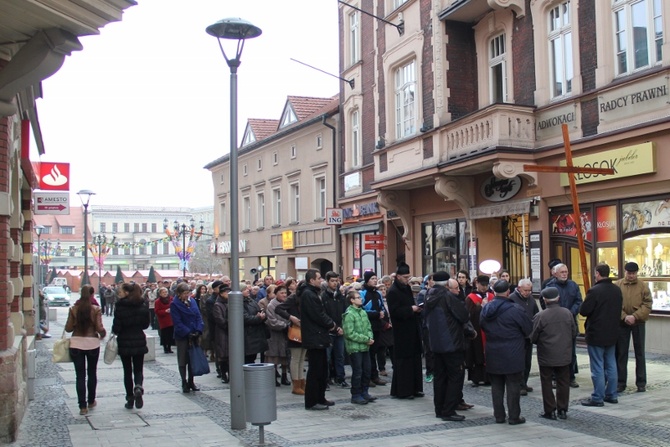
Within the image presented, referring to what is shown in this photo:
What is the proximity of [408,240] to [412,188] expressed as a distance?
5.54 ft

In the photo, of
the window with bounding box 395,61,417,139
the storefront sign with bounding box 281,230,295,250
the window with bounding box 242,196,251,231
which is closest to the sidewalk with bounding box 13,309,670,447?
the window with bounding box 395,61,417,139

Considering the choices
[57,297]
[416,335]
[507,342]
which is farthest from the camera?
[57,297]

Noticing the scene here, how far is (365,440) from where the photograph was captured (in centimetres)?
864

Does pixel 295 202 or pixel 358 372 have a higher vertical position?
pixel 295 202

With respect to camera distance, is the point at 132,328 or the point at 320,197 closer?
the point at 132,328

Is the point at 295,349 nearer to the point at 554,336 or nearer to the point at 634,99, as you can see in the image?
the point at 554,336

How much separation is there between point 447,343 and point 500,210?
9770 mm

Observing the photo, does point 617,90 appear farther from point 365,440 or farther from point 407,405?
point 365,440

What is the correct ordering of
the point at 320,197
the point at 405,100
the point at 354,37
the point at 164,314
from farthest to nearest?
the point at 320,197 < the point at 354,37 < the point at 405,100 < the point at 164,314

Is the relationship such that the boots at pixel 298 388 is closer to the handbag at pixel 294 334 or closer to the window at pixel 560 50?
the handbag at pixel 294 334

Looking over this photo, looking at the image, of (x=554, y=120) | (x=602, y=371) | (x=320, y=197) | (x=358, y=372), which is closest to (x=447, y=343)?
(x=358, y=372)

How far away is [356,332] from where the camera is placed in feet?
35.6

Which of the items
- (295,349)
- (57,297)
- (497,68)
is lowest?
(57,297)

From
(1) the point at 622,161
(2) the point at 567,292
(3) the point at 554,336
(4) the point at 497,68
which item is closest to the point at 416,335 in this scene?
(3) the point at 554,336
